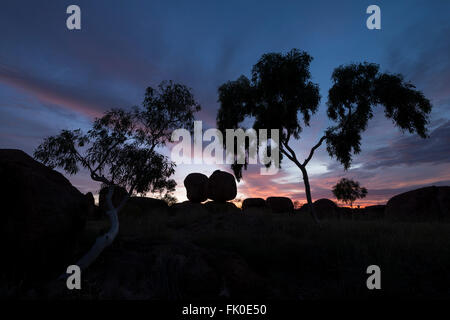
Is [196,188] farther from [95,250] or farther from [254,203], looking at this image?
[95,250]

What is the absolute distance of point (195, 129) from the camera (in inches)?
553

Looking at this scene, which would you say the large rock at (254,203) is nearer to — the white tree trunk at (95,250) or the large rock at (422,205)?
the large rock at (422,205)

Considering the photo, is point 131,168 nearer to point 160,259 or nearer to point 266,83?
point 160,259

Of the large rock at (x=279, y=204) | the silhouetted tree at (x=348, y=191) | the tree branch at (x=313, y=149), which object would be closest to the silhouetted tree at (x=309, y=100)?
the tree branch at (x=313, y=149)

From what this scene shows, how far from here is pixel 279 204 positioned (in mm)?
44531

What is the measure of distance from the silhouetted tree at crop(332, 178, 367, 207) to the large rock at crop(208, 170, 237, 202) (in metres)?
41.3

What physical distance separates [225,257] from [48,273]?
5098 mm

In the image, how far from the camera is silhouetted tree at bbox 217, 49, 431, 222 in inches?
579

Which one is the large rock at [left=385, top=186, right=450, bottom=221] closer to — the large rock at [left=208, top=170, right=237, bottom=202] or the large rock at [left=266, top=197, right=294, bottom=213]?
the large rock at [left=208, top=170, right=237, bottom=202]

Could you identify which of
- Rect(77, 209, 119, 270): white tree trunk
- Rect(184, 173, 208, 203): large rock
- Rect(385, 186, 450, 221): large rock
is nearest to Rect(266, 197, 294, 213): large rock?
Rect(184, 173, 208, 203): large rock

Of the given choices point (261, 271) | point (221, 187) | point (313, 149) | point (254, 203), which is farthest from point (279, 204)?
point (261, 271)

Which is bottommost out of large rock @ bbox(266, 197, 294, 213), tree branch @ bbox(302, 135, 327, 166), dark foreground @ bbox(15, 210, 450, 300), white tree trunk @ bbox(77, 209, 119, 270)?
large rock @ bbox(266, 197, 294, 213)

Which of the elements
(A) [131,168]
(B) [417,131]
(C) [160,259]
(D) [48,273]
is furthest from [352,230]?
(D) [48,273]
